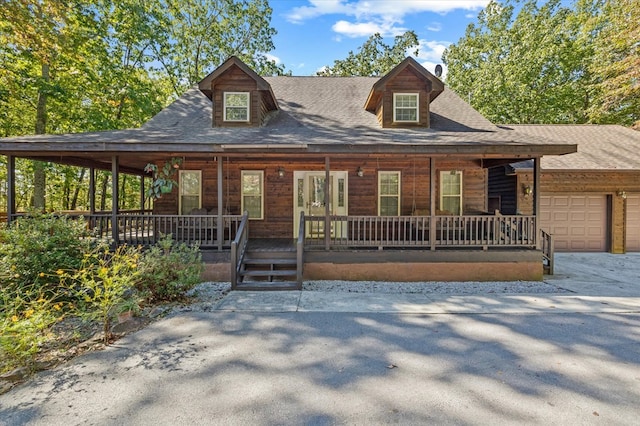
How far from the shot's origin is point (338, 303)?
233 inches

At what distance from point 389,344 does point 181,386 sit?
260 cm

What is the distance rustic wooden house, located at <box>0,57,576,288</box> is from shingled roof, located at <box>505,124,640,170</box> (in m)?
2.73

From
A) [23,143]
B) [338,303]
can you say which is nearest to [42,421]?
[338,303]

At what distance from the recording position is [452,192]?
10141mm

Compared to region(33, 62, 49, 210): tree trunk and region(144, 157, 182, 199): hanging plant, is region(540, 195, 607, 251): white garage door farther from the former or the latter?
region(33, 62, 49, 210): tree trunk

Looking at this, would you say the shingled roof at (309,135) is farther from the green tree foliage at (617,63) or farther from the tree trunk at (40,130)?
the tree trunk at (40,130)

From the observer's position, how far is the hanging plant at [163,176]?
8.27 meters

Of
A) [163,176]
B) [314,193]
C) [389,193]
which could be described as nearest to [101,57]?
[163,176]

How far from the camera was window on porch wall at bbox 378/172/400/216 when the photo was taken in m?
9.90

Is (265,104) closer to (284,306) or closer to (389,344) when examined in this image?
(284,306)

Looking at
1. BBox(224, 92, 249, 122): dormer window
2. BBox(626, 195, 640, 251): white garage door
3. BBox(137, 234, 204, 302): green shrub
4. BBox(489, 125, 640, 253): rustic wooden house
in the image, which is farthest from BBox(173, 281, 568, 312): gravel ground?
BBox(626, 195, 640, 251): white garage door

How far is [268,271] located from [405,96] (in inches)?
269

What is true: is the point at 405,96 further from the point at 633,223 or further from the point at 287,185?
the point at 633,223

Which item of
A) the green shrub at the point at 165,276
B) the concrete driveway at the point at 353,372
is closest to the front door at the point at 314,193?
the green shrub at the point at 165,276
